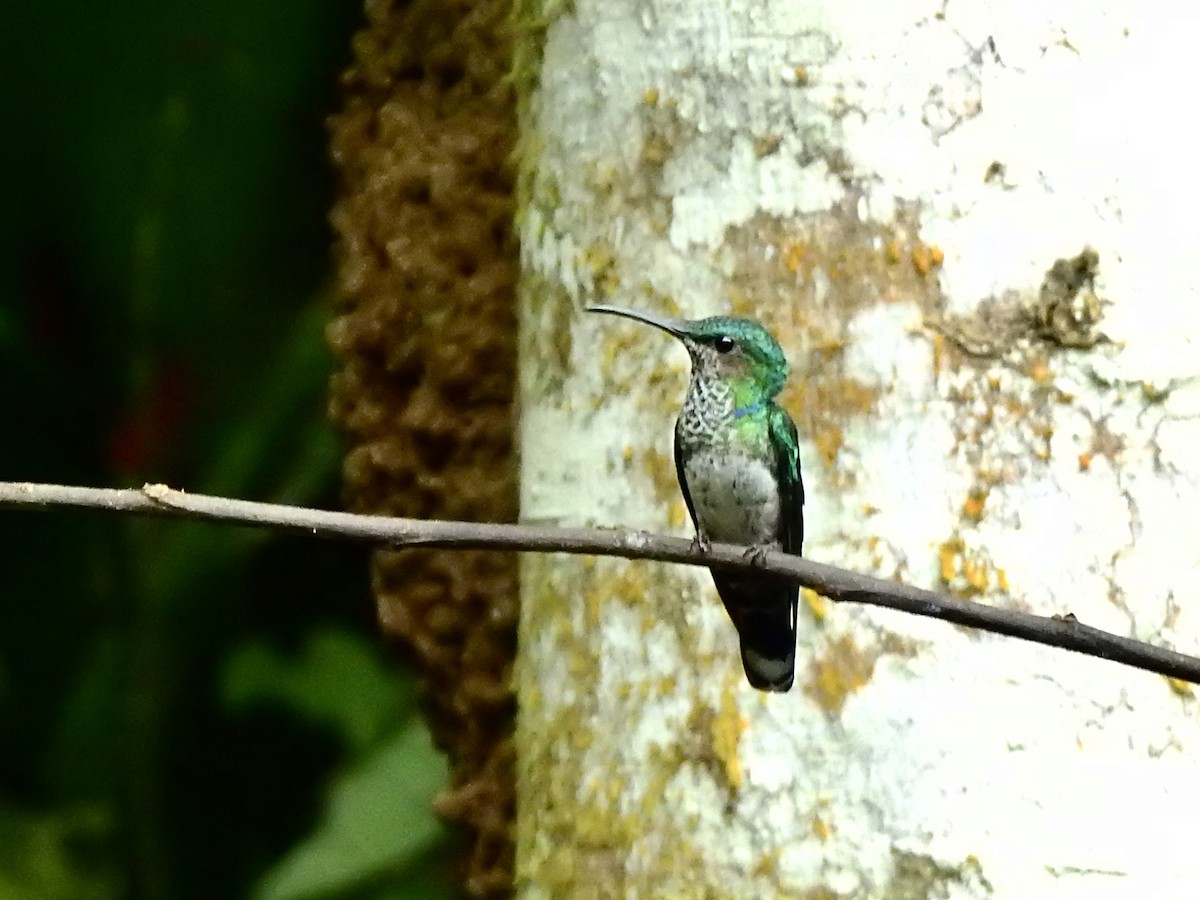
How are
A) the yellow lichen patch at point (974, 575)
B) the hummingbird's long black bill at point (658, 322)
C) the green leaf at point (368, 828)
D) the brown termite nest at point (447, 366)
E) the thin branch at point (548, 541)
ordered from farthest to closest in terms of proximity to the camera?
the green leaf at point (368, 828), the brown termite nest at point (447, 366), the yellow lichen patch at point (974, 575), the hummingbird's long black bill at point (658, 322), the thin branch at point (548, 541)

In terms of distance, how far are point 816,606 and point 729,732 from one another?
12 centimetres

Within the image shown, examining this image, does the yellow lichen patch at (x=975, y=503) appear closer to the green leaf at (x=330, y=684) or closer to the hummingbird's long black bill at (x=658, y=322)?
the hummingbird's long black bill at (x=658, y=322)

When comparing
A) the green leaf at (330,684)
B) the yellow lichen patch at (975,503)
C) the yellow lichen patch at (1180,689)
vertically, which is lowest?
the green leaf at (330,684)

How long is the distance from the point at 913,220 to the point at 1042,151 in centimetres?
10

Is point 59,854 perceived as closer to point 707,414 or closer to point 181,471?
point 181,471

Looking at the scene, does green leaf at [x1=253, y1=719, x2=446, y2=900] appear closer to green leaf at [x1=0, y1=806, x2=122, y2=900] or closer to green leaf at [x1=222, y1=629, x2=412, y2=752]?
green leaf at [x1=222, y1=629, x2=412, y2=752]

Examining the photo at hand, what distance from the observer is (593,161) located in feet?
3.63

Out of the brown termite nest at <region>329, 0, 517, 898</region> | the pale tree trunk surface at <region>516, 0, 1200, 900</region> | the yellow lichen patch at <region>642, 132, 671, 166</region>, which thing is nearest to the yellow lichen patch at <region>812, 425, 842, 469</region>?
the pale tree trunk surface at <region>516, 0, 1200, 900</region>

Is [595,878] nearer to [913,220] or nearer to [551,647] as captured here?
[551,647]

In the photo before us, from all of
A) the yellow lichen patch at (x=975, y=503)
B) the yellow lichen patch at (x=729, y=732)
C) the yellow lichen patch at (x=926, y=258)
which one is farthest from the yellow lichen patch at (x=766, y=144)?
the yellow lichen patch at (x=729, y=732)

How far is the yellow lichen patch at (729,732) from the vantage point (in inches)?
40.2

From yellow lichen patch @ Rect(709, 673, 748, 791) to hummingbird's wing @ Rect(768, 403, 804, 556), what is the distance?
127 millimetres

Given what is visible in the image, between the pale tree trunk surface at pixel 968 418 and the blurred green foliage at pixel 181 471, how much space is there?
0.82 m

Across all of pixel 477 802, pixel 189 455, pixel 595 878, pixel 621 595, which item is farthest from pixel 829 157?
pixel 189 455
